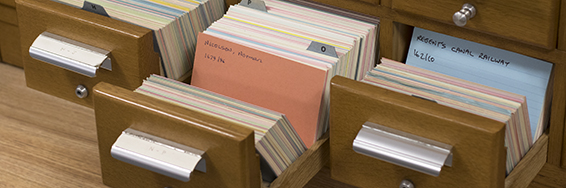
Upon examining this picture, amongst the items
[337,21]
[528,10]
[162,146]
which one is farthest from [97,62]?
[528,10]

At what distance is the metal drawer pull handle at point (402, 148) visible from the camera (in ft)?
3.15

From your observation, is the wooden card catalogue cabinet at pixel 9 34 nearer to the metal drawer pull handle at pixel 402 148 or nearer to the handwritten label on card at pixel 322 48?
the handwritten label on card at pixel 322 48

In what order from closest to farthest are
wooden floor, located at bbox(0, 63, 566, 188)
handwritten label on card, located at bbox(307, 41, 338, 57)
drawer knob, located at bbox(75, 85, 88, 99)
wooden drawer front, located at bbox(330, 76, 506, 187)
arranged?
wooden drawer front, located at bbox(330, 76, 506, 187)
handwritten label on card, located at bbox(307, 41, 338, 57)
drawer knob, located at bbox(75, 85, 88, 99)
wooden floor, located at bbox(0, 63, 566, 188)

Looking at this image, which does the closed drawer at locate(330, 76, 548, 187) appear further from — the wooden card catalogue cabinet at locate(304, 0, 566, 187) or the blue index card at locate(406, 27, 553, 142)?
the blue index card at locate(406, 27, 553, 142)

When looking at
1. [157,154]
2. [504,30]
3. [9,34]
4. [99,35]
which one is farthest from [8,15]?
[504,30]

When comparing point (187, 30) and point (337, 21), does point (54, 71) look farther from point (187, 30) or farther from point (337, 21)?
point (337, 21)

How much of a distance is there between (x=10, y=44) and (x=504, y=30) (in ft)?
5.16

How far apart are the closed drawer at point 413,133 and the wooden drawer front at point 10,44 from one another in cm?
129

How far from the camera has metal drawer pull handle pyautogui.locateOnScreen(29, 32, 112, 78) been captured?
1187mm

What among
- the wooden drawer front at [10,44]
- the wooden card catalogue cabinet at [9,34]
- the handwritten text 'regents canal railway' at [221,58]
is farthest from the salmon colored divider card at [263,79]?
the wooden drawer front at [10,44]

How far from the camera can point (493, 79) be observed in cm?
119

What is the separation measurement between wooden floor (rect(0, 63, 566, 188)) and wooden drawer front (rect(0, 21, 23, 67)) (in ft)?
0.14

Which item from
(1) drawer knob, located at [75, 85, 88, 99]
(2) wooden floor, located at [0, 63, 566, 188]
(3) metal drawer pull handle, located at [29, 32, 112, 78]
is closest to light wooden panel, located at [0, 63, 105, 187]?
(2) wooden floor, located at [0, 63, 566, 188]

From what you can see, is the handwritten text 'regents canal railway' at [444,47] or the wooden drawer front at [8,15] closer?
the handwritten text 'regents canal railway' at [444,47]
